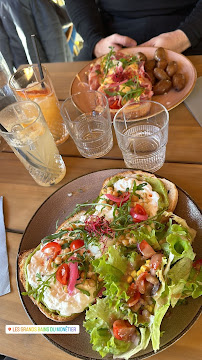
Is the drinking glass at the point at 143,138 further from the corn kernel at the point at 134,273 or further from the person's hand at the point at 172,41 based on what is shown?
the person's hand at the point at 172,41

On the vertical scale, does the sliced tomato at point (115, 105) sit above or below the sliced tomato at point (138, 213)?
above

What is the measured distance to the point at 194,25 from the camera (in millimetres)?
1965

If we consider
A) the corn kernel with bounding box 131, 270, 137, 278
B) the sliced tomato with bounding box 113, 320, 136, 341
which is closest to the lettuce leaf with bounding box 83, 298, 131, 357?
the sliced tomato with bounding box 113, 320, 136, 341

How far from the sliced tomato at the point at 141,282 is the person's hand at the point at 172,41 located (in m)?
1.49

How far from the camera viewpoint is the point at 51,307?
1.04m

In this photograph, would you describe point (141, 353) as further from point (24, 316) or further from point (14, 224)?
point (14, 224)

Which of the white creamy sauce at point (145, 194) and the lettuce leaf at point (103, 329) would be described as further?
the white creamy sauce at point (145, 194)

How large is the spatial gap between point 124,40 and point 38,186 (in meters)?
1.15

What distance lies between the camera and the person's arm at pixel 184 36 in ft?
6.33

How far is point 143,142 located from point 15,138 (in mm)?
578

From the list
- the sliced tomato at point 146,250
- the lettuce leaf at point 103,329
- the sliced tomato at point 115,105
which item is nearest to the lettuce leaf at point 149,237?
the sliced tomato at point 146,250

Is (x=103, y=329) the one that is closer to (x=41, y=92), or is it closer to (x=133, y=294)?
(x=133, y=294)

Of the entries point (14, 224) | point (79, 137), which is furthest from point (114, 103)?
point (14, 224)

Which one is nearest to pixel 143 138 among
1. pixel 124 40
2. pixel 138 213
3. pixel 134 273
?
pixel 138 213
